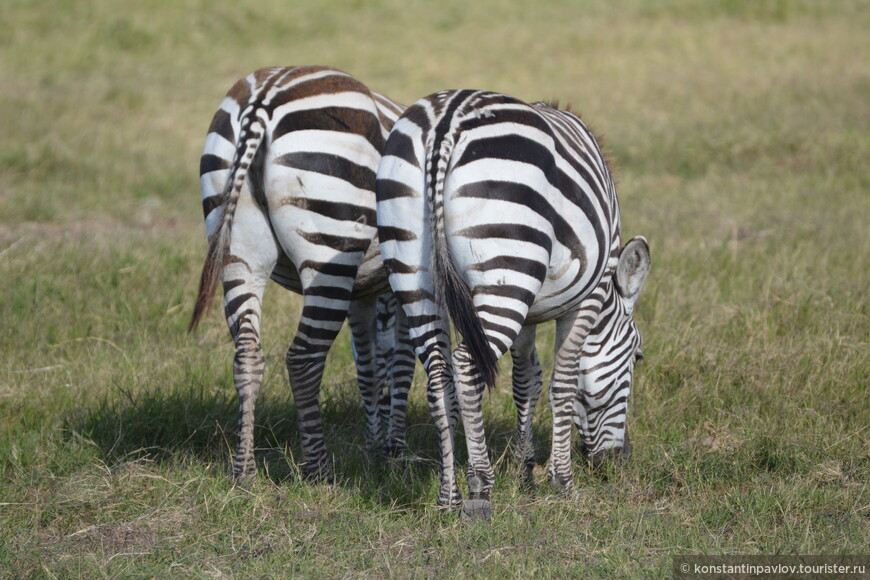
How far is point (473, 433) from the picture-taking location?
3979mm

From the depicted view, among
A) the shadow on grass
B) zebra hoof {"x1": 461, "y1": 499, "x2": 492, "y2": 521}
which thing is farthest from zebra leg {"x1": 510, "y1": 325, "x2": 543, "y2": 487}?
zebra hoof {"x1": 461, "y1": 499, "x2": 492, "y2": 521}

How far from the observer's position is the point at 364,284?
4.86m

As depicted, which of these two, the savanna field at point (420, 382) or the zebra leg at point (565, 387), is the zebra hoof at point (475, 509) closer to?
the savanna field at point (420, 382)

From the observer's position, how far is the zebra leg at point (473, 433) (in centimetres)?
386

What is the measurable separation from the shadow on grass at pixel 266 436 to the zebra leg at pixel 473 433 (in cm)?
50

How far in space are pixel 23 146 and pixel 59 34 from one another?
807 centimetres

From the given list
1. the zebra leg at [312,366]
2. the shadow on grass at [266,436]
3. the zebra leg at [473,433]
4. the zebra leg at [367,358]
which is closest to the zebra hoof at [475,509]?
the zebra leg at [473,433]

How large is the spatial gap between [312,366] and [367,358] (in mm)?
798

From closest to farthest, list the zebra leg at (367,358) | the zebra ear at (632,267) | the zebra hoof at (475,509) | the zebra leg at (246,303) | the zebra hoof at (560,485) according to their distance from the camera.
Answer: the zebra hoof at (475,509)
the zebra leg at (246,303)
the zebra hoof at (560,485)
the zebra ear at (632,267)
the zebra leg at (367,358)

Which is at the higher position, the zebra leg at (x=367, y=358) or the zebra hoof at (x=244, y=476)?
the zebra leg at (x=367, y=358)

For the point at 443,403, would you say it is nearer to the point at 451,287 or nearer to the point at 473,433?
the point at 473,433

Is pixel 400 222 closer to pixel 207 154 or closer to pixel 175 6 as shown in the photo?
pixel 207 154

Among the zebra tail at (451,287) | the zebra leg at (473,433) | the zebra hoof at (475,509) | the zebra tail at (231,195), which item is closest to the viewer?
the zebra tail at (451,287)

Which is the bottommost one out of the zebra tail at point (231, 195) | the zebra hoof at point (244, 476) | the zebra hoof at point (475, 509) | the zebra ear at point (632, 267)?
the zebra hoof at point (244, 476)
